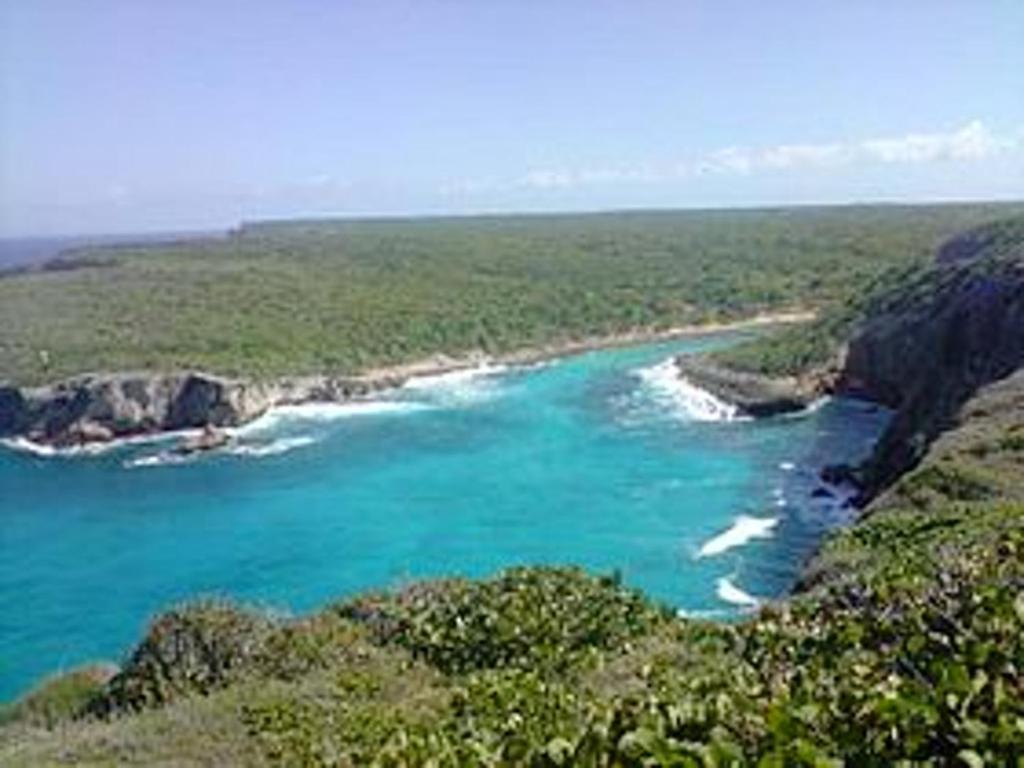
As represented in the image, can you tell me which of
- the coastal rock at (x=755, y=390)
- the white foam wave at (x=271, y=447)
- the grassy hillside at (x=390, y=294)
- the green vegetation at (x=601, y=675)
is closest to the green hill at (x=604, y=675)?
the green vegetation at (x=601, y=675)

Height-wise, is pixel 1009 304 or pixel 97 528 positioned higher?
pixel 1009 304

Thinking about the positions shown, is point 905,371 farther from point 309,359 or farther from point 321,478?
point 309,359

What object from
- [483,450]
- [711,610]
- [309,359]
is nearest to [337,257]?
[309,359]

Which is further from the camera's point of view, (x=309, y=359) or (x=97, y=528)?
(x=309, y=359)

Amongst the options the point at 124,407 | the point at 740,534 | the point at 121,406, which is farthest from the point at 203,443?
the point at 740,534

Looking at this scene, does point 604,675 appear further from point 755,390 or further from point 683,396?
point 683,396

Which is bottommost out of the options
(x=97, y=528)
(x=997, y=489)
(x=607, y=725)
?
(x=97, y=528)
